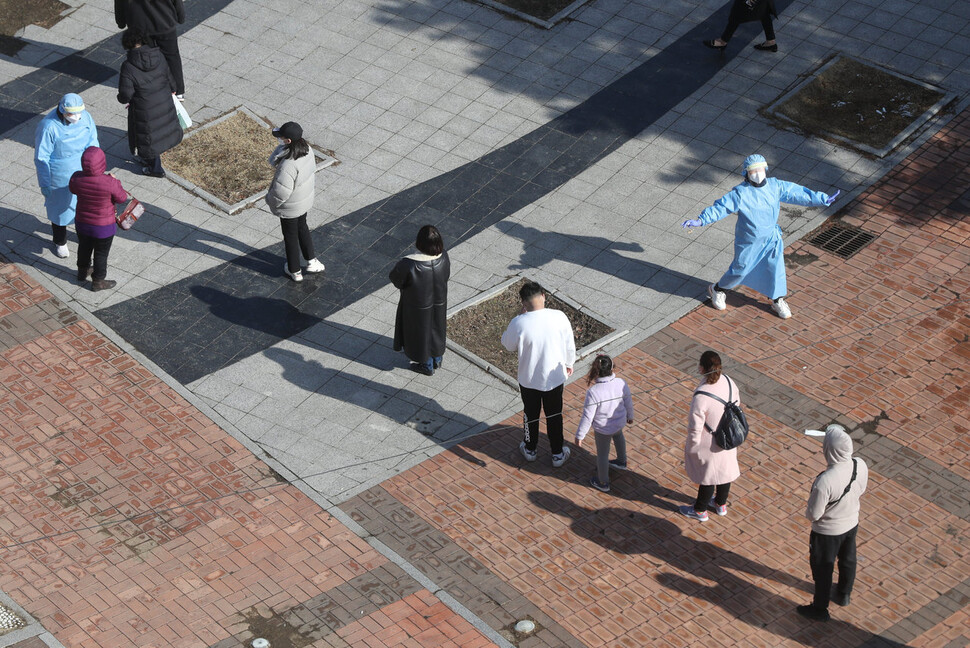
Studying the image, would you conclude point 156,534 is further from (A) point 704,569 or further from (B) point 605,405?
(A) point 704,569

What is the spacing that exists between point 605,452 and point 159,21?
7.19m

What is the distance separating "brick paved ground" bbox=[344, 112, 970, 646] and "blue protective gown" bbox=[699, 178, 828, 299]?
350 mm

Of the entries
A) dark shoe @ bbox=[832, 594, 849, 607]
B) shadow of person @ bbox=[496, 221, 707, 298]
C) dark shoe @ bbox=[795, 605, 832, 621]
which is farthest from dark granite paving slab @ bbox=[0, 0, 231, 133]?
dark shoe @ bbox=[832, 594, 849, 607]

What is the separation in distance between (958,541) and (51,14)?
1202cm

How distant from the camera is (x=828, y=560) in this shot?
8648 mm

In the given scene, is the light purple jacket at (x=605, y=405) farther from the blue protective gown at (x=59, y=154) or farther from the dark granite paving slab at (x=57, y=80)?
the dark granite paving slab at (x=57, y=80)

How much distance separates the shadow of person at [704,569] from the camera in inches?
347

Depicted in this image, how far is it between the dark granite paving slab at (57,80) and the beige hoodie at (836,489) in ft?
31.4

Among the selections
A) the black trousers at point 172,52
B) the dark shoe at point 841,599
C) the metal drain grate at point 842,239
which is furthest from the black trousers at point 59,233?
the dark shoe at point 841,599

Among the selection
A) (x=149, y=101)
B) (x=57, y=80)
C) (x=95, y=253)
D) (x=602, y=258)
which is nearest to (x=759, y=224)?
(x=602, y=258)

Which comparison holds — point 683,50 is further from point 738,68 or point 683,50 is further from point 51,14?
point 51,14

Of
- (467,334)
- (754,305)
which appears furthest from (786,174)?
(467,334)

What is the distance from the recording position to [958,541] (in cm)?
941

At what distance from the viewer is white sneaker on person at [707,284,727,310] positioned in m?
11.6
